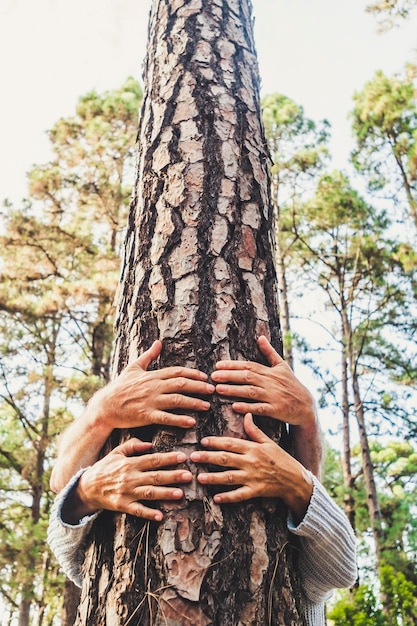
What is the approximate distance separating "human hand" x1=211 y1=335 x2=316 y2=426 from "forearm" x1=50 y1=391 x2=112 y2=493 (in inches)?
12.8

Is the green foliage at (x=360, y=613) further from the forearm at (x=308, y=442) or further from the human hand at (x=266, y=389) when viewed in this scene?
the human hand at (x=266, y=389)

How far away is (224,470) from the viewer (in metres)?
1.09

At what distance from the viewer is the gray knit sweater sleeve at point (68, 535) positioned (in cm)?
119

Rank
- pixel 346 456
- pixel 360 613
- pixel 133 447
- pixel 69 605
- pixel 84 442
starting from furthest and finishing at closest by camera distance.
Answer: pixel 346 456 → pixel 69 605 → pixel 360 613 → pixel 84 442 → pixel 133 447

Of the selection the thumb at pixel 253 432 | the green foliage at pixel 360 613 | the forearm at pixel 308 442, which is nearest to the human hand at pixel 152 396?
the thumb at pixel 253 432

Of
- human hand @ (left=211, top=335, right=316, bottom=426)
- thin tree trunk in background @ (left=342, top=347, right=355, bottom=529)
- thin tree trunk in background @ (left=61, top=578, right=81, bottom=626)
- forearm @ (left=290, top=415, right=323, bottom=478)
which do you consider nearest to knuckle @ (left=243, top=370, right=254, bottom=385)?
human hand @ (left=211, top=335, right=316, bottom=426)

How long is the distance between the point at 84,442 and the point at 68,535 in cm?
23

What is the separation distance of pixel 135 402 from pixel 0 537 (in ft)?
28.3

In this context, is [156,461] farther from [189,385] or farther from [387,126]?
[387,126]

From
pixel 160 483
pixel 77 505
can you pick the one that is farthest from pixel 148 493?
pixel 77 505

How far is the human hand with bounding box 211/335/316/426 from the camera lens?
1180 millimetres

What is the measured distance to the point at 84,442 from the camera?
4.22 ft

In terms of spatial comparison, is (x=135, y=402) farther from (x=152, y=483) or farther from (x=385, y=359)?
(x=385, y=359)

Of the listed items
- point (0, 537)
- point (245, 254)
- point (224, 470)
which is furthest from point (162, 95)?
point (0, 537)
